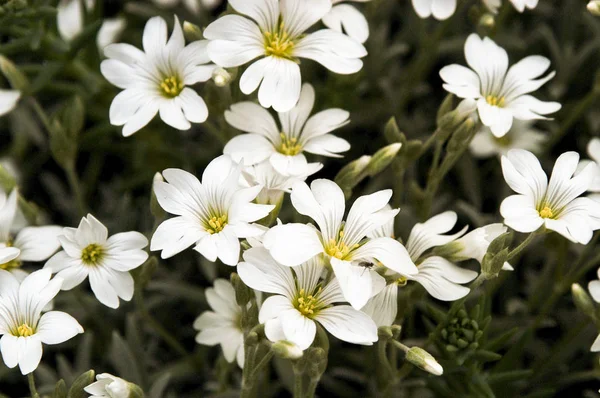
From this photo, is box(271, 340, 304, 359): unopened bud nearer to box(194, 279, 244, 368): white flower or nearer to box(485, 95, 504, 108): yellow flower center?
box(194, 279, 244, 368): white flower

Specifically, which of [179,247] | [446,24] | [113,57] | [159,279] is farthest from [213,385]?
[446,24]

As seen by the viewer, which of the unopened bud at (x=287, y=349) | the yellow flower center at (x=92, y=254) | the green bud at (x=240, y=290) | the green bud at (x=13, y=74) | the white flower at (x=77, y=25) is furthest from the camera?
the white flower at (x=77, y=25)

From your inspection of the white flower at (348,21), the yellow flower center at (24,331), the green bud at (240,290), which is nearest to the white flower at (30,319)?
the yellow flower center at (24,331)

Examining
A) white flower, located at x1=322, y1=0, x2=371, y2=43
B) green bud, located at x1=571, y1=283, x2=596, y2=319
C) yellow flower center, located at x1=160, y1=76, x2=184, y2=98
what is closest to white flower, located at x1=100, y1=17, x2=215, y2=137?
yellow flower center, located at x1=160, y1=76, x2=184, y2=98

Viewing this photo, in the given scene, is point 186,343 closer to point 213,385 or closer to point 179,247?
point 213,385

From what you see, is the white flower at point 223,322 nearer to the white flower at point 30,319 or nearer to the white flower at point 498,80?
the white flower at point 30,319

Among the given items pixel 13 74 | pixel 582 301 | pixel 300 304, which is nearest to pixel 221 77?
pixel 300 304

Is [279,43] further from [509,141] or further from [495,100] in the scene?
[509,141]
